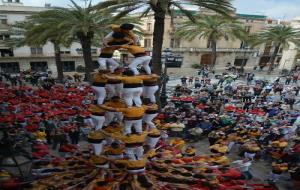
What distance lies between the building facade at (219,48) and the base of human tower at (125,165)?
37708 millimetres

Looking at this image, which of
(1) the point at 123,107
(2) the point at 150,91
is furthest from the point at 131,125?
(2) the point at 150,91

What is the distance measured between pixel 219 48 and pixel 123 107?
46761mm

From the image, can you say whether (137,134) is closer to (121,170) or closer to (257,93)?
(121,170)

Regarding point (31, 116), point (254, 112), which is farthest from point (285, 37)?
point (31, 116)

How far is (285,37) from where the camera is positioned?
38000mm

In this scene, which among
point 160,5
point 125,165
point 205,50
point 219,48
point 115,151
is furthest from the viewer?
point 219,48

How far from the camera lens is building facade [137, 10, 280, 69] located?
48375 millimetres

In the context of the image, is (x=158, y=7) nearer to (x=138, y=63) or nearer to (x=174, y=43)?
(x=138, y=63)

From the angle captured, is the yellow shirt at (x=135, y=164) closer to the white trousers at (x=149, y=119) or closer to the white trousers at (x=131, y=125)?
the white trousers at (x=131, y=125)

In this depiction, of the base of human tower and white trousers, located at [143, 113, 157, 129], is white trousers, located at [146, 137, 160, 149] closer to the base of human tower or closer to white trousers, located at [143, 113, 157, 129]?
the base of human tower

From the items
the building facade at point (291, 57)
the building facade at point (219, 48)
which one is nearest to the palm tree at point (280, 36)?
the building facade at point (219, 48)

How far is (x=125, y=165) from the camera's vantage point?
8.58m

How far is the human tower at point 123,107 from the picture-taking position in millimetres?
7910

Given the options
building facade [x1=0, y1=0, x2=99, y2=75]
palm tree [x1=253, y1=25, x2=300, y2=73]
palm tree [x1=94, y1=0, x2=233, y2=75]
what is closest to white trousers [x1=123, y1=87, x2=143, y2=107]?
palm tree [x1=94, y1=0, x2=233, y2=75]
